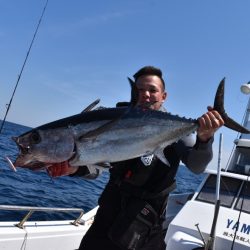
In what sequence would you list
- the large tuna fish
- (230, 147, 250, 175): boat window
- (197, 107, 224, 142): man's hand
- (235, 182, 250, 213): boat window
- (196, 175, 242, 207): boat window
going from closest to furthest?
the large tuna fish < (197, 107, 224, 142): man's hand < (235, 182, 250, 213): boat window < (196, 175, 242, 207): boat window < (230, 147, 250, 175): boat window

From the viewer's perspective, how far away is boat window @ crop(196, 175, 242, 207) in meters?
7.66

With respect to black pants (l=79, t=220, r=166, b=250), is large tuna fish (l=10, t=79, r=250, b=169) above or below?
above

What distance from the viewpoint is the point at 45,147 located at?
249cm

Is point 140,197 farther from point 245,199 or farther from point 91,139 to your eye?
point 245,199

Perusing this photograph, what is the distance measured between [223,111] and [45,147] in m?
1.39

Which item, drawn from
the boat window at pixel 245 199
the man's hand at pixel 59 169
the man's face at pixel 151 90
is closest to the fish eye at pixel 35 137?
the man's hand at pixel 59 169

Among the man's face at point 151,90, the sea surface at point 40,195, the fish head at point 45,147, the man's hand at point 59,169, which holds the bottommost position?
the sea surface at point 40,195

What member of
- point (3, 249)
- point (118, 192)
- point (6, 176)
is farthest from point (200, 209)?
point (6, 176)

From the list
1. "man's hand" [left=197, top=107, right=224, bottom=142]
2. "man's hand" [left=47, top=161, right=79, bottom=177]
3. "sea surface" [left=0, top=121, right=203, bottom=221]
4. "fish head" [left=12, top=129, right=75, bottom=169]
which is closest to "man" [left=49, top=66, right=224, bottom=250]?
"man's hand" [left=197, top=107, right=224, bottom=142]

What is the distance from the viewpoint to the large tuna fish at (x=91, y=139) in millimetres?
2471

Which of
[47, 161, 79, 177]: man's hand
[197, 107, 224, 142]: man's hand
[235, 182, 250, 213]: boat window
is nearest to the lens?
[47, 161, 79, 177]: man's hand

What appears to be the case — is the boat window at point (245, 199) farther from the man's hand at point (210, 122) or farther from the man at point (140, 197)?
the man's hand at point (210, 122)

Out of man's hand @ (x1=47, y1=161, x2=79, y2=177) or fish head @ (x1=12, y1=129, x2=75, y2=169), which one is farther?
man's hand @ (x1=47, y1=161, x2=79, y2=177)

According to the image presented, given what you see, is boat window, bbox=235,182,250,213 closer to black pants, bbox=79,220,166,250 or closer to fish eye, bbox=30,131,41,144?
black pants, bbox=79,220,166,250
